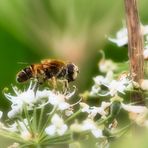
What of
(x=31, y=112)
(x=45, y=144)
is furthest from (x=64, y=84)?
(x=45, y=144)

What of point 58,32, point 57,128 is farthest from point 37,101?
point 58,32

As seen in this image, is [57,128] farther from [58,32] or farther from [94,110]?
[58,32]

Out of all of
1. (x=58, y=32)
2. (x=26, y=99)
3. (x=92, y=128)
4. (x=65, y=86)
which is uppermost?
(x=58, y=32)

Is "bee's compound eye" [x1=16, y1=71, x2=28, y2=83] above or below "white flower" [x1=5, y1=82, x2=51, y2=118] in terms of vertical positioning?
above

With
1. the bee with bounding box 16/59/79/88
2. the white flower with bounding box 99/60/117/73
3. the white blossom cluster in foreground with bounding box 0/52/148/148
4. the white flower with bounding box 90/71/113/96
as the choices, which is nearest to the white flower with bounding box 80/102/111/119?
the white blossom cluster in foreground with bounding box 0/52/148/148

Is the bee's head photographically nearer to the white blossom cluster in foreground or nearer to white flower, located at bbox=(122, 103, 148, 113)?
the white blossom cluster in foreground

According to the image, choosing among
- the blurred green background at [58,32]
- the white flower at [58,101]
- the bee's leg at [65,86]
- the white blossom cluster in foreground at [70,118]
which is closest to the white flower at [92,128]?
the white blossom cluster in foreground at [70,118]
